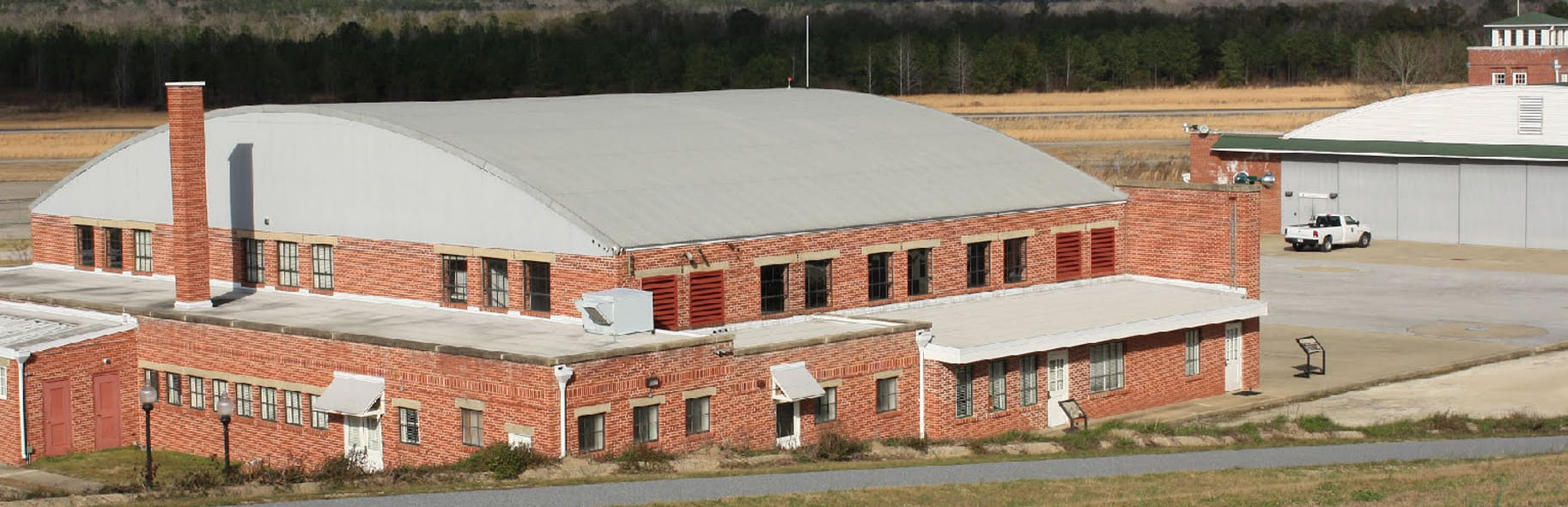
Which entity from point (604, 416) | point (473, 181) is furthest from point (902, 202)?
point (604, 416)

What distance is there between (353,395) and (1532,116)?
54880mm

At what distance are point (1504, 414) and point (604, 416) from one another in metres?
19.5

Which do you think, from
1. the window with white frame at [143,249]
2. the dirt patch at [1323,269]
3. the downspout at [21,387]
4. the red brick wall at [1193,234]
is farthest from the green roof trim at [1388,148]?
the downspout at [21,387]

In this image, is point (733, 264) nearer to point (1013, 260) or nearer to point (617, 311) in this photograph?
point (617, 311)

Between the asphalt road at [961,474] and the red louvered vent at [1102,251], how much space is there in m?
15.8

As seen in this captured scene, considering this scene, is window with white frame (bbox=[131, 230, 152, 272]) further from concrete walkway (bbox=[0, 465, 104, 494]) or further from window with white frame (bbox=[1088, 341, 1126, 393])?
window with white frame (bbox=[1088, 341, 1126, 393])

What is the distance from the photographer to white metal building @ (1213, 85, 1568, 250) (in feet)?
260

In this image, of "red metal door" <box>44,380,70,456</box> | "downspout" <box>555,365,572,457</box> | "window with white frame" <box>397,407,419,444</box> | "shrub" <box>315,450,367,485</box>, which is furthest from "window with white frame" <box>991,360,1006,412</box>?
"red metal door" <box>44,380,70,456</box>

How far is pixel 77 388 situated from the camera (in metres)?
43.6

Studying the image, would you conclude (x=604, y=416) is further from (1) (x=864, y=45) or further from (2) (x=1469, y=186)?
(1) (x=864, y=45)

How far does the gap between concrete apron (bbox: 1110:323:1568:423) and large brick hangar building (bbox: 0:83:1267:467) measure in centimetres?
107

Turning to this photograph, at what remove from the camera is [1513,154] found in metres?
79.1

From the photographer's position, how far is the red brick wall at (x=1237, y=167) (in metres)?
86.8

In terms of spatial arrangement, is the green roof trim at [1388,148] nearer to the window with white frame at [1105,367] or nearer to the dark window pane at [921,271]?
the window with white frame at [1105,367]
